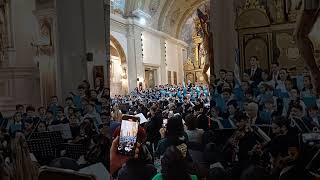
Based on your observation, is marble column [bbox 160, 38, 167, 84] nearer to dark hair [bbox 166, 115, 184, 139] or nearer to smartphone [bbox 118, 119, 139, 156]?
smartphone [bbox 118, 119, 139, 156]

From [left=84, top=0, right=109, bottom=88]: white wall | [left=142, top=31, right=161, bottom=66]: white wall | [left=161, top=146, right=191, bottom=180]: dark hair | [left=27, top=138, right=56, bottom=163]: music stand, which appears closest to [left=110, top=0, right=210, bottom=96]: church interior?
[left=142, top=31, right=161, bottom=66]: white wall

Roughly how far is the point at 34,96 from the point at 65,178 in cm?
168

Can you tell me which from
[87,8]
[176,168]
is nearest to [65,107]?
[87,8]

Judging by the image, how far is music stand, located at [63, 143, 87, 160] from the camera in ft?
17.9

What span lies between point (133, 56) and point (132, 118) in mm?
14384

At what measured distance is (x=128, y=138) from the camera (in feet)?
19.9

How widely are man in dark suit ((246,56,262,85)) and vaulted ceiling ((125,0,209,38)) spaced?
15.8 m

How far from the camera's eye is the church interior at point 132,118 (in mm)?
4500

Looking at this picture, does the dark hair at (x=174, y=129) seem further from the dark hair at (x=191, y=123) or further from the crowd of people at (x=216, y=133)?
the dark hair at (x=191, y=123)

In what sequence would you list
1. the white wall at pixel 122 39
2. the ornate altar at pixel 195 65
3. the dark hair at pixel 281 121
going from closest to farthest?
the dark hair at pixel 281 121, the white wall at pixel 122 39, the ornate altar at pixel 195 65

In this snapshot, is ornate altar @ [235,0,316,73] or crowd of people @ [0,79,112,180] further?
crowd of people @ [0,79,112,180]

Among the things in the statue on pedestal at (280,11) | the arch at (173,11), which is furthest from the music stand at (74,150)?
the arch at (173,11)

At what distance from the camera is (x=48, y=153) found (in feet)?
17.6

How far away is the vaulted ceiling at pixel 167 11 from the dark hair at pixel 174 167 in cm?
1607
